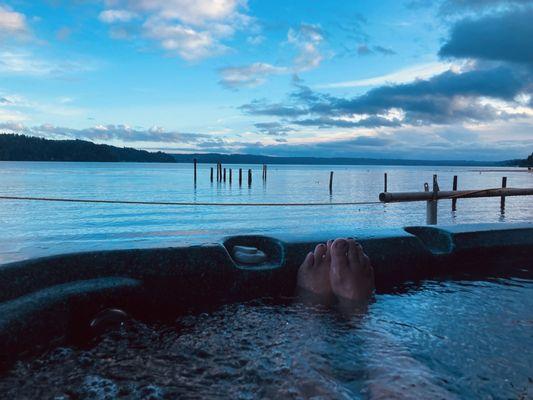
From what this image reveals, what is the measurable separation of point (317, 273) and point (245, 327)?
70cm

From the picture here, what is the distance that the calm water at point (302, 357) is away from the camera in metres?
1.85

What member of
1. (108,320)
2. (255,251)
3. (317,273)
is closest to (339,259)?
(317,273)

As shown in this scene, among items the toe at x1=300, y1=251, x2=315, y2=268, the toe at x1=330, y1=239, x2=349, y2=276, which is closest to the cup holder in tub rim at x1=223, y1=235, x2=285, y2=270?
the toe at x1=300, y1=251, x2=315, y2=268

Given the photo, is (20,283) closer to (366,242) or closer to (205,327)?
(205,327)

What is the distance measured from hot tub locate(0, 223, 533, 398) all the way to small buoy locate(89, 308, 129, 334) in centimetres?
3

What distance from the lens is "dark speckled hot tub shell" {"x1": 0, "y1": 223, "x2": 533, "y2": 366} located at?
7.75ft

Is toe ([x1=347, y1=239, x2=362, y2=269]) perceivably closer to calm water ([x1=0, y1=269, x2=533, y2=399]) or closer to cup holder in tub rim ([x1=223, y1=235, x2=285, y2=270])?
calm water ([x1=0, y1=269, x2=533, y2=399])

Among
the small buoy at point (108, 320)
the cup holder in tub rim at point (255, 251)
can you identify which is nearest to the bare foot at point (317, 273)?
the cup holder in tub rim at point (255, 251)

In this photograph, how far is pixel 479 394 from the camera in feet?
6.10

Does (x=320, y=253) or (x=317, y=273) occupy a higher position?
(x=320, y=253)

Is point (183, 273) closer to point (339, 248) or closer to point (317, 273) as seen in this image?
point (317, 273)

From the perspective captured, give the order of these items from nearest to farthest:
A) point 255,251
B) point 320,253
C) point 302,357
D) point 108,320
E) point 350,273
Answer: point 302,357, point 108,320, point 350,273, point 320,253, point 255,251

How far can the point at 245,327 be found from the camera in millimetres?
2602

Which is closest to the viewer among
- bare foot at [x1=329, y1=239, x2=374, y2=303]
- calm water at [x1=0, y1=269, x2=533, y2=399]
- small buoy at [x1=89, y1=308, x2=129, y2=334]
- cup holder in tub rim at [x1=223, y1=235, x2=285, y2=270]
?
calm water at [x1=0, y1=269, x2=533, y2=399]
